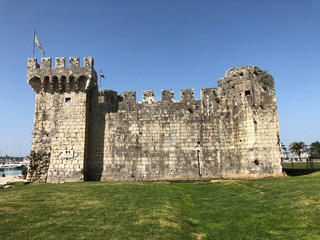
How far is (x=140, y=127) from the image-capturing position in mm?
19984

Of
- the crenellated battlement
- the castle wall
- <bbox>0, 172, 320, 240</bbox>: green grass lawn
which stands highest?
the crenellated battlement

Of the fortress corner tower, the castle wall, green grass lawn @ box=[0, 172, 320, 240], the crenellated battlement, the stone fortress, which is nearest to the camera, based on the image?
green grass lawn @ box=[0, 172, 320, 240]

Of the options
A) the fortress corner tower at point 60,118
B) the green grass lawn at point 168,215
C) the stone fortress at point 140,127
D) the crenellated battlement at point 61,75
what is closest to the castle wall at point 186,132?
the stone fortress at point 140,127

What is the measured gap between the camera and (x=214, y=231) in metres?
7.03

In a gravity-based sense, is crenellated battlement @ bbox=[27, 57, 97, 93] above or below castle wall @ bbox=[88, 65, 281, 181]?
above

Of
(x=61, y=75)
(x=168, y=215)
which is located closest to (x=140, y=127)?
(x=61, y=75)

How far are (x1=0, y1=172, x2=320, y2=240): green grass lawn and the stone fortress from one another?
21.4 feet

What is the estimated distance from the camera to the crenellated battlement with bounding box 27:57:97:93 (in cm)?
1953

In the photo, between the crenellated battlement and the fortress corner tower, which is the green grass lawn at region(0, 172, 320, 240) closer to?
the fortress corner tower

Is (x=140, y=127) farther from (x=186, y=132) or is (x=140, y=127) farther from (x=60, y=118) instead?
(x=60, y=118)

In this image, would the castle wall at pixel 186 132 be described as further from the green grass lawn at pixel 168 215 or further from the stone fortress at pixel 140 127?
the green grass lawn at pixel 168 215

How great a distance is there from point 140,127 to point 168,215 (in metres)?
12.1

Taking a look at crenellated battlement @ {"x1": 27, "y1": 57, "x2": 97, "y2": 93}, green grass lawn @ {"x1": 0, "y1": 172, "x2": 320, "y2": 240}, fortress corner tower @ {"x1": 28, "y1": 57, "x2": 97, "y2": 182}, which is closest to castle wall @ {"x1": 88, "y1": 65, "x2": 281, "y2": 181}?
fortress corner tower @ {"x1": 28, "y1": 57, "x2": 97, "y2": 182}

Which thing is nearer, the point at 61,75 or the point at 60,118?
the point at 60,118
